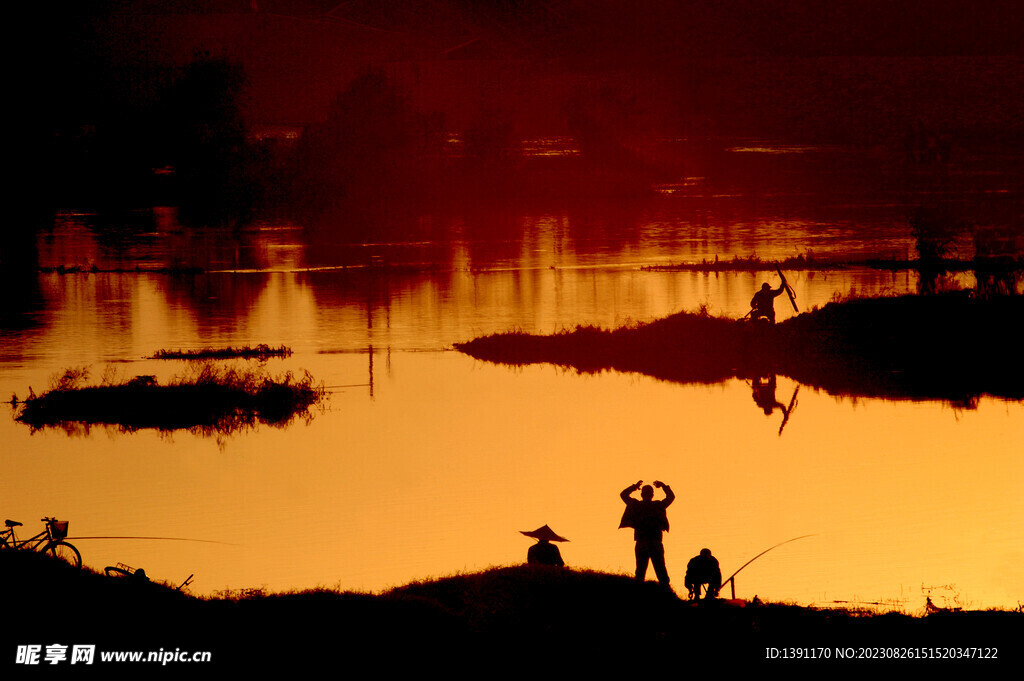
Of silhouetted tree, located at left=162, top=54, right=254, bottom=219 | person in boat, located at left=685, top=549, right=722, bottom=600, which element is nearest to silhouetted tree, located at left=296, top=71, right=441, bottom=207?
silhouetted tree, located at left=162, top=54, right=254, bottom=219

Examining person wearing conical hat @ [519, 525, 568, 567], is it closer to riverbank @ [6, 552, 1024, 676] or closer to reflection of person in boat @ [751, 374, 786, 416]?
riverbank @ [6, 552, 1024, 676]

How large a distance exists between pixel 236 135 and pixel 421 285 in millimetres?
39898

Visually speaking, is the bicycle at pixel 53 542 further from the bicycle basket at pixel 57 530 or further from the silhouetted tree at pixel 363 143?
the silhouetted tree at pixel 363 143

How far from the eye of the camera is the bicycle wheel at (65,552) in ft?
54.0

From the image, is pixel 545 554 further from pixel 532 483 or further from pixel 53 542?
pixel 532 483

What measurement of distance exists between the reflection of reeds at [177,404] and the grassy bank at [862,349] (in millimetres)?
8922

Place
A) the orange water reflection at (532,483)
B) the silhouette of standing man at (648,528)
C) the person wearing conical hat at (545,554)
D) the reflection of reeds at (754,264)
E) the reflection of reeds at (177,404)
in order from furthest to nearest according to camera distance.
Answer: the reflection of reeds at (754,264)
the reflection of reeds at (177,404)
the orange water reflection at (532,483)
the person wearing conical hat at (545,554)
the silhouette of standing man at (648,528)

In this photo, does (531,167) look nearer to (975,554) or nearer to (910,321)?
(910,321)

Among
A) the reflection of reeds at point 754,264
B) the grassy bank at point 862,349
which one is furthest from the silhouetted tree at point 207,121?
the grassy bank at point 862,349

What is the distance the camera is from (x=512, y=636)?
1355 cm

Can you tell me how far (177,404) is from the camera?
33438mm

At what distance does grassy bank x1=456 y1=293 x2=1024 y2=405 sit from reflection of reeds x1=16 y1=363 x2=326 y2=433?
8.92 meters

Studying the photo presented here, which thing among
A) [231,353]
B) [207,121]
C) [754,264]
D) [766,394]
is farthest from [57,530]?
[207,121]

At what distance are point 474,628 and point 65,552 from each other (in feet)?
20.0
